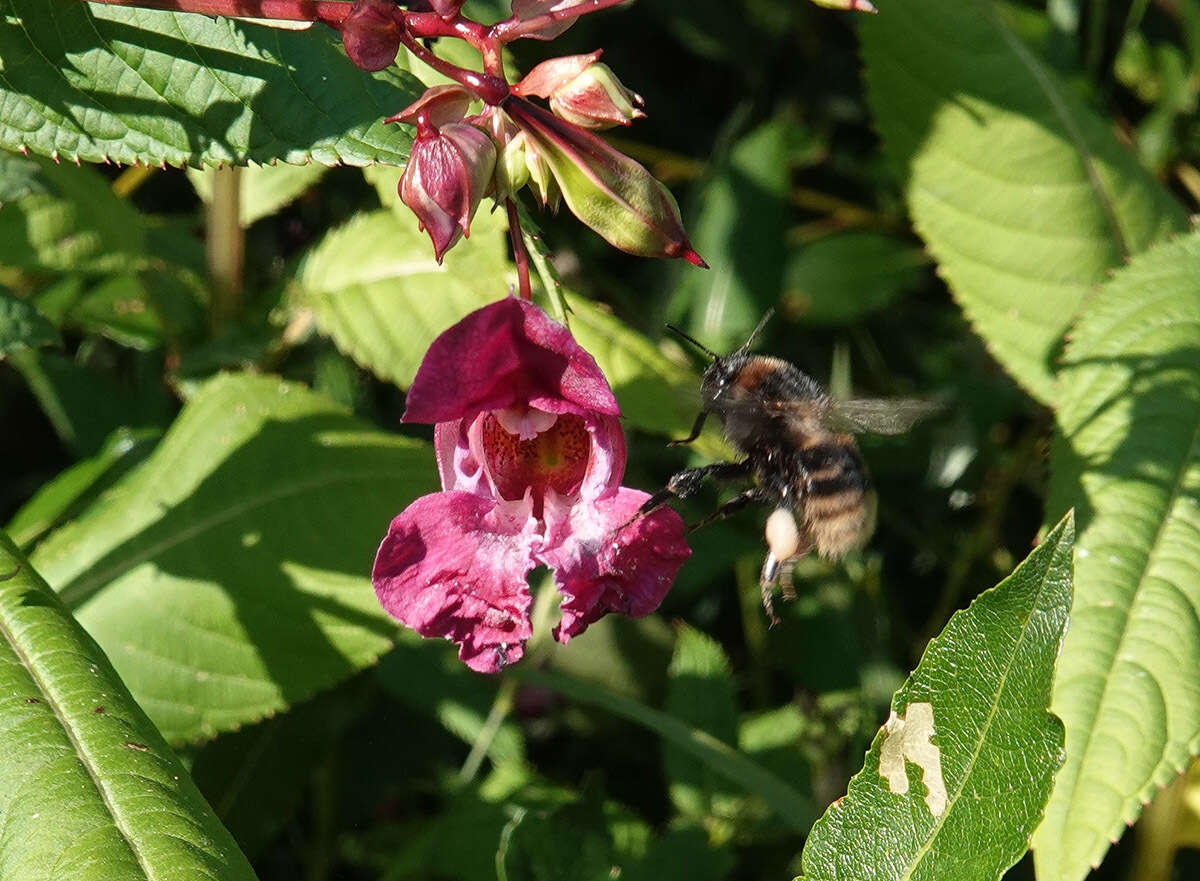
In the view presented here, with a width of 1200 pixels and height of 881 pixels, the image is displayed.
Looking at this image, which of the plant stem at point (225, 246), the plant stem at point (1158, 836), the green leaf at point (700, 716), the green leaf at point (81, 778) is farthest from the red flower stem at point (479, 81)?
the plant stem at point (1158, 836)

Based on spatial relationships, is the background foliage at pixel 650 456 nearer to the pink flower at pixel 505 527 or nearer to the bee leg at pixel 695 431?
the bee leg at pixel 695 431

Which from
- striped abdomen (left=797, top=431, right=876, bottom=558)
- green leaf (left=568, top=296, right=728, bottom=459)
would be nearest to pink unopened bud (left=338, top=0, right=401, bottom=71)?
green leaf (left=568, top=296, right=728, bottom=459)

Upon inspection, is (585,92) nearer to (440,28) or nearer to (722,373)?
(440,28)

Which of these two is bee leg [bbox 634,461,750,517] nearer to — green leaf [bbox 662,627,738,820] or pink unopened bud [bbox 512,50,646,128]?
pink unopened bud [bbox 512,50,646,128]

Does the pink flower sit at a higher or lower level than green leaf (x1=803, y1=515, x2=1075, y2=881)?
higher

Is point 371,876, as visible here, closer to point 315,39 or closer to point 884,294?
point 884,294
